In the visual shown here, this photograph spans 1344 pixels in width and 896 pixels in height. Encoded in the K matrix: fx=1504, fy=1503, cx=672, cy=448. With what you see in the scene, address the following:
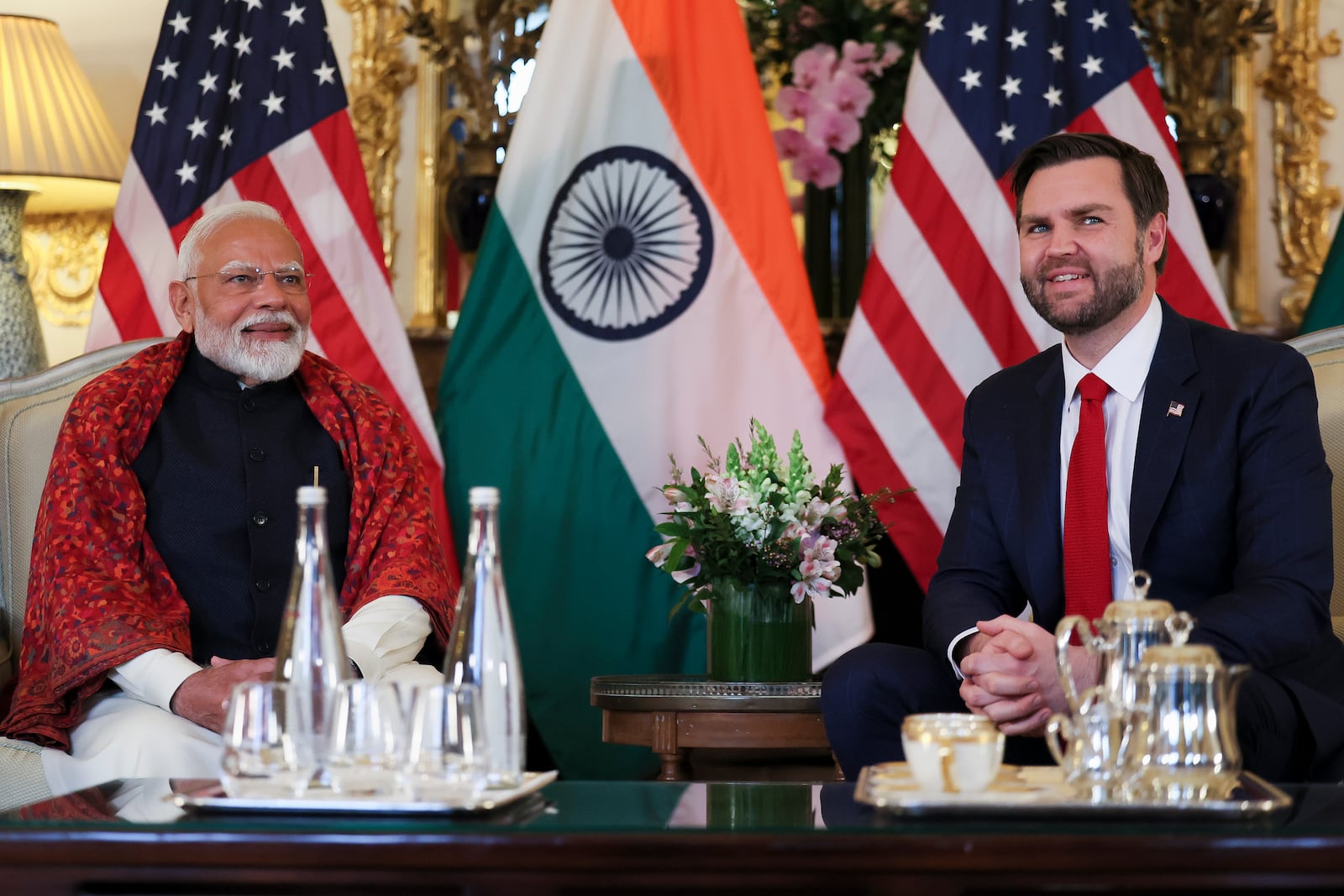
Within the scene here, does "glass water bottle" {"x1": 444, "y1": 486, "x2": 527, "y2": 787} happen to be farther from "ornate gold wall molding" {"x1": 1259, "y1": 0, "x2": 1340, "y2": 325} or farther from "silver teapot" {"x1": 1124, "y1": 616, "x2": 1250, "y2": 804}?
"ornate gold wall molding" {"x1": 1259, "y1": 0, "x2": 1340, "y2": 325}

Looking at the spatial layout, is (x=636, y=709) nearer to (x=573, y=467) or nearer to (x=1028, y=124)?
(x=573, y=467)

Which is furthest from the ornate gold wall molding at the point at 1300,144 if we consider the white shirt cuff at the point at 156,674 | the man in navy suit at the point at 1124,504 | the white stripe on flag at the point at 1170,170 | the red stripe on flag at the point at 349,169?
the white shirt cuff at the point at 156,674

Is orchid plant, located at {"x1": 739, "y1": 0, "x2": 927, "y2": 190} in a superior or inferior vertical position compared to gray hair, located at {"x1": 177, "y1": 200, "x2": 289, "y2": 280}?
superior

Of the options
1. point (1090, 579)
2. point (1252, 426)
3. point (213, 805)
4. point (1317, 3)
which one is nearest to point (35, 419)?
point (213, 805)

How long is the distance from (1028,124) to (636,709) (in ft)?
5.82

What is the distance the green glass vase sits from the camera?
281cm

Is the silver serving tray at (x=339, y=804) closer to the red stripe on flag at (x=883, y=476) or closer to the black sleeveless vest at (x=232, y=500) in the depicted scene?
the black sleeveless vest at (x=232, y=500)

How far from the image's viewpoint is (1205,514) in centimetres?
239

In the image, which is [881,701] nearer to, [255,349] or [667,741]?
[667,741]

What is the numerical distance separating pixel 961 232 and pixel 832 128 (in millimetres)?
446

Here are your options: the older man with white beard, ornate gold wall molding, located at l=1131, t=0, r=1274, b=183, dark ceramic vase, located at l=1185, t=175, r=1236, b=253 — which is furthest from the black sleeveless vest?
ornate gold wall molding, located at l=1131, t=0, r=1274, b=183

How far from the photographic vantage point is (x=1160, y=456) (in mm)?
2404

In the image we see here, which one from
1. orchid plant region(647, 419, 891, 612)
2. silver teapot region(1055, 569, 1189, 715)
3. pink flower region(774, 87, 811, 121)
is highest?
pink flower region(774, 87, 811, 121)

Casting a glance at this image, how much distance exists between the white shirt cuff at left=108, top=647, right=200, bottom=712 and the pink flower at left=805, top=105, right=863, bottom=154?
2071 mm
